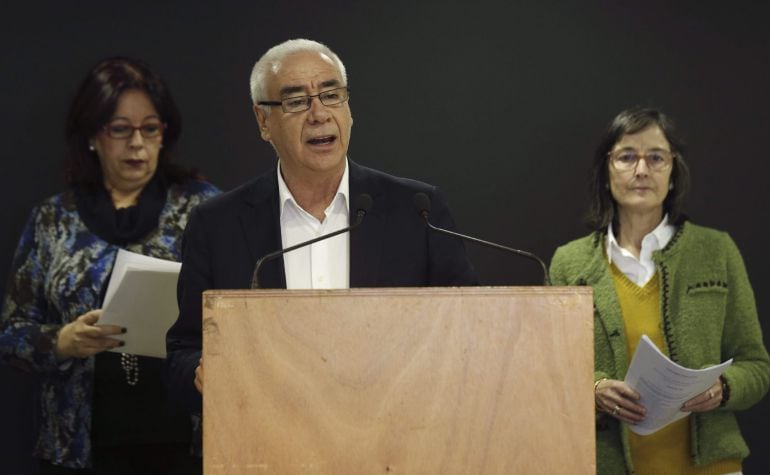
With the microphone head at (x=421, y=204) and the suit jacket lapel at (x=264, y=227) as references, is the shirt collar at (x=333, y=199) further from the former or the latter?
the microphone head at (x=421, y=204)

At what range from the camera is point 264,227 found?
103 inches

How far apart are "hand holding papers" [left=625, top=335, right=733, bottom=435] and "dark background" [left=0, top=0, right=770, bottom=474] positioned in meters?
1.09

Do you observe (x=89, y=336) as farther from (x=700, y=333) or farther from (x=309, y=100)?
(x=700, y=333)

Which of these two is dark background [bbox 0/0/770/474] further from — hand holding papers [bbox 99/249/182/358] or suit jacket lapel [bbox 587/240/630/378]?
hand holding papers [bbox 99/249/182/358]

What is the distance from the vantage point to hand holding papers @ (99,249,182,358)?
10.0 ft

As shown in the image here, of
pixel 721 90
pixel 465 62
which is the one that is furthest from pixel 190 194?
pixel 721 90

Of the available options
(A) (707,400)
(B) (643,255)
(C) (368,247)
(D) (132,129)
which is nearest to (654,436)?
(A) (707,400)

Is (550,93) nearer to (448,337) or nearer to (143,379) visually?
(143,379)

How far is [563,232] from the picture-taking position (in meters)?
4.10

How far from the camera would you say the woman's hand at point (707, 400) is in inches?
124

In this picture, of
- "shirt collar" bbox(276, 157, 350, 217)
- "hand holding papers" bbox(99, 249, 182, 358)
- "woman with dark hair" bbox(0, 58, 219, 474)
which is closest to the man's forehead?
"shirt collar" bbox(276, 157, 350, 217)

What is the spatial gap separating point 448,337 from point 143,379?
165 cm

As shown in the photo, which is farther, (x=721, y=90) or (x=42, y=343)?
(x=721, y=90)

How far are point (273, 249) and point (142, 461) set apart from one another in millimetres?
1062
